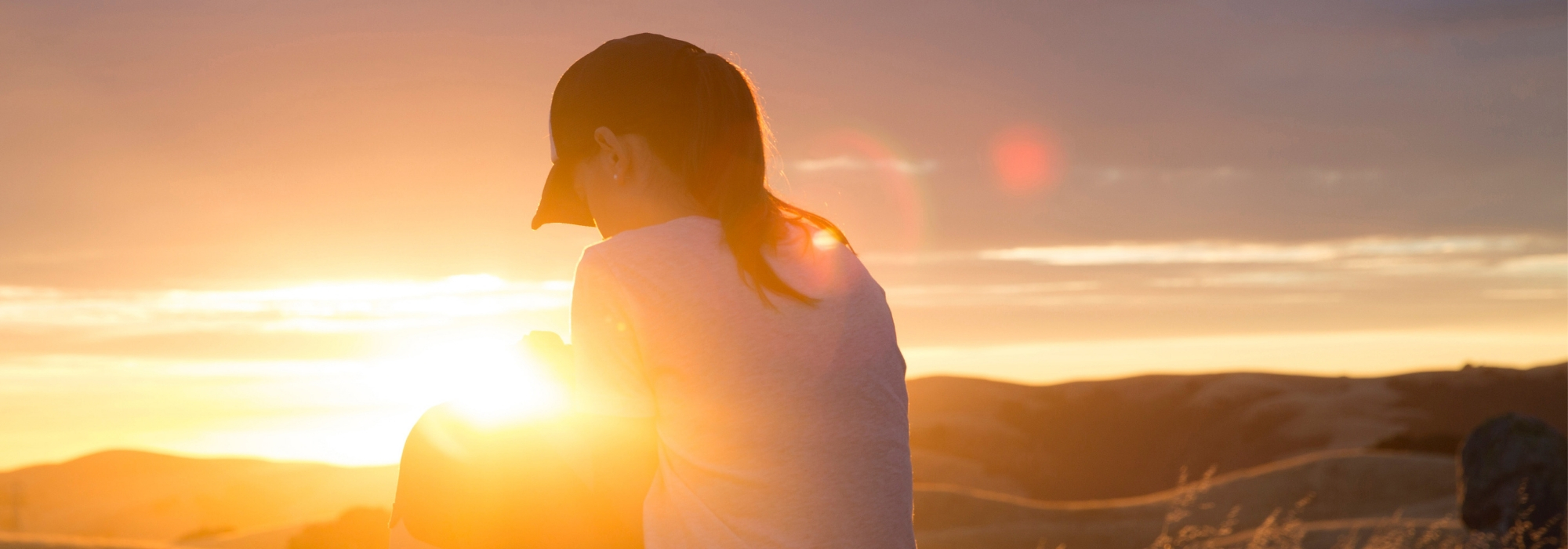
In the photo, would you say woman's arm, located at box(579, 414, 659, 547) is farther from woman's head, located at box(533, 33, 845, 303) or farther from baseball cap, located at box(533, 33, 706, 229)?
baseball cap, located at box(533, 33, 706, 229)

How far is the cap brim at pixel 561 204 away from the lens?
2.20 metres

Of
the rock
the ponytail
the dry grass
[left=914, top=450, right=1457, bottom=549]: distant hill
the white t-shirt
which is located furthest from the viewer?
[left=914, top=450, right=1457, bottom=549]: distant hill

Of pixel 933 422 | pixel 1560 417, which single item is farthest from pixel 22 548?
pixel 1560 417

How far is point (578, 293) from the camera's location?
1918 mm

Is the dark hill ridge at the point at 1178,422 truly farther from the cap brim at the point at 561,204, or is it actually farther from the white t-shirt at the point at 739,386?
the white t-shirt at the point at 739,386

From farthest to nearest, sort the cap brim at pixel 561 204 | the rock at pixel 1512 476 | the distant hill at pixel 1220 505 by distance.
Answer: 1. the distant hill at pixel 1220 505
2. the rock at pixel 1512 476
3. the cap brim at pixel 561 204

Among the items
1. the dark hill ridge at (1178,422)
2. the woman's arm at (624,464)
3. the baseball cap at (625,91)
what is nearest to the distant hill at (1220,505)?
the dark hill ridge at (1178,422)

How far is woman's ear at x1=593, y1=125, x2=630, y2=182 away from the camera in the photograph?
6.71 ft

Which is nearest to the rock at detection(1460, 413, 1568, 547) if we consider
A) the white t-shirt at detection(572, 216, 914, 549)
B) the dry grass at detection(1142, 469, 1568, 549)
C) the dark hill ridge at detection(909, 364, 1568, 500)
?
the dry grass at detection(1142, 469, 1568, 549)

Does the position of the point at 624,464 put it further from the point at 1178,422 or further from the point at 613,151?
the point at 1178,422

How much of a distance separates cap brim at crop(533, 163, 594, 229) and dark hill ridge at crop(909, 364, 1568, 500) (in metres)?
47.1

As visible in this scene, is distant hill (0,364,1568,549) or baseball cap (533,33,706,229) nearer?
baseball cap (533,33,706,229)

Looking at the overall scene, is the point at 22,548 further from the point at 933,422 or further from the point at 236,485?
the point at 236,485

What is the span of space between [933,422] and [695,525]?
193 ft
